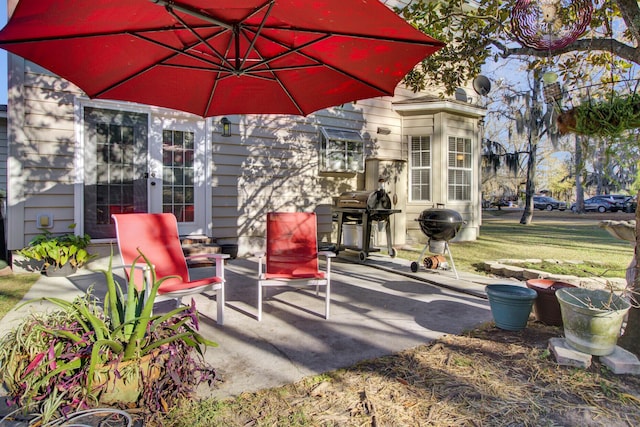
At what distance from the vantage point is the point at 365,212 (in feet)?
21.7

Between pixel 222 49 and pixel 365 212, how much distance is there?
418 cm

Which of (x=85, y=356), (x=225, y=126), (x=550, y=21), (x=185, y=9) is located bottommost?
(x=85, y=356)

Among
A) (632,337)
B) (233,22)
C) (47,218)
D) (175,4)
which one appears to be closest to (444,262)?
(632,337)

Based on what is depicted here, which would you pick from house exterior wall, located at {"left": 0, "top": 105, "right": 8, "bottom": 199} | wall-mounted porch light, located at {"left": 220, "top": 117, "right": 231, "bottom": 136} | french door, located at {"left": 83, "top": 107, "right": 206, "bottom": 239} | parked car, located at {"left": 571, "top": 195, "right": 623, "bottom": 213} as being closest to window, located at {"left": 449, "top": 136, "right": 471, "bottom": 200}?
wall-mounted porch light, located at {"left": 220, "top": 117, "right": 231, "bottom": 136}

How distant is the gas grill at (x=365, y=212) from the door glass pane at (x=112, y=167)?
11.2 ft

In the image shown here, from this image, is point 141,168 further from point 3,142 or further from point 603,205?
point 603,205

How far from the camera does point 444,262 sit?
5582 millimetres

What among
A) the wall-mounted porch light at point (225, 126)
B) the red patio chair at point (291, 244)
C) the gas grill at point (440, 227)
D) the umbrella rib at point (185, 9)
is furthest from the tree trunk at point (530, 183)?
the umbrella rib at point (185, 9)

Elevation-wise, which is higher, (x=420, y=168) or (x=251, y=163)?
(x=420, y=168)

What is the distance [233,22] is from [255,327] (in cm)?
234

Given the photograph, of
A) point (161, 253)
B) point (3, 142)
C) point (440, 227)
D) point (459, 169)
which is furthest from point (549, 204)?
point (3, 142)

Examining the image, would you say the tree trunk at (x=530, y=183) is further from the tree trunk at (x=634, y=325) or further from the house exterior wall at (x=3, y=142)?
the house exterior wall at (x=3, y=142)

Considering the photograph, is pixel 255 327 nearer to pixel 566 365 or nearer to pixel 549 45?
pixel 566 365

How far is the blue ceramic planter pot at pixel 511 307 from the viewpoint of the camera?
10.1 feet
